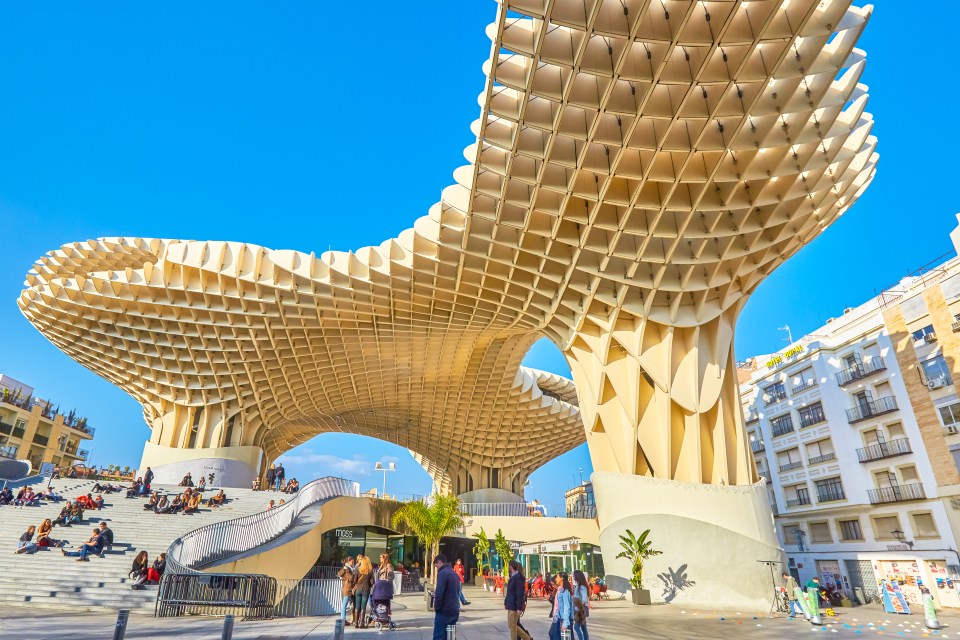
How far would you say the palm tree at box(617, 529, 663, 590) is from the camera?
20031 mm

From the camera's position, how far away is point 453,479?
194ft

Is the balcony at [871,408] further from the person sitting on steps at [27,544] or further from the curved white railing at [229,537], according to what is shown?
the person sitting on steps at [27,544]

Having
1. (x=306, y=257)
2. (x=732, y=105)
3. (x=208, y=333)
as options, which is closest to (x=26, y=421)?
(x=208, y=333)

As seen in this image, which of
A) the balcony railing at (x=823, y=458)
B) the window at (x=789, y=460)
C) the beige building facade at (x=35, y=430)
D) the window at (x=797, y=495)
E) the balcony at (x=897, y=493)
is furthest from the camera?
the beige building facade at (x=35, y=430)

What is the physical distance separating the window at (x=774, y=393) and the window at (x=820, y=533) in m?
8.15

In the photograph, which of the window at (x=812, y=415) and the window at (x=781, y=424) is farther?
the window at (x=781, y=424)

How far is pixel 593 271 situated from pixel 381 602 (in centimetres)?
1478

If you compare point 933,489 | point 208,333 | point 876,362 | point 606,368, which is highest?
point 208,333

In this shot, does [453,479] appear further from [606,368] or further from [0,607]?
[0,607]

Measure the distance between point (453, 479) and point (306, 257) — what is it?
37304 mm

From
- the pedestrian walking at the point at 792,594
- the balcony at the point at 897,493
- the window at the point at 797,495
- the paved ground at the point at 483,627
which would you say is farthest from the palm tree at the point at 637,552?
the window at the point at 797,495

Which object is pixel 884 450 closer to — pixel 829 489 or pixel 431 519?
pixel 829 489

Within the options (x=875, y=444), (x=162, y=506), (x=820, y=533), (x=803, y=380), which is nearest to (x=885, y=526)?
(x=875, y=444)

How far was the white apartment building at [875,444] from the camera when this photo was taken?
86.7 feet
